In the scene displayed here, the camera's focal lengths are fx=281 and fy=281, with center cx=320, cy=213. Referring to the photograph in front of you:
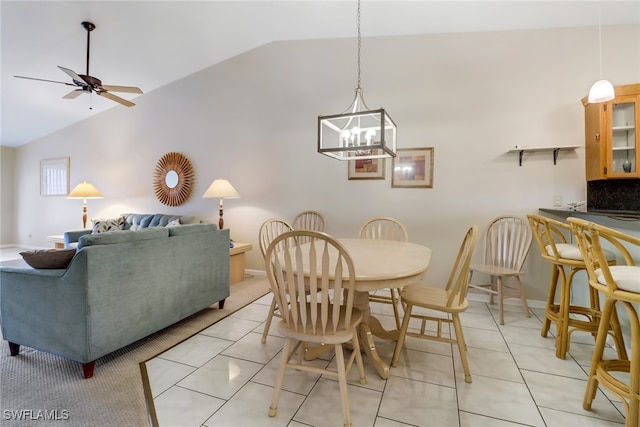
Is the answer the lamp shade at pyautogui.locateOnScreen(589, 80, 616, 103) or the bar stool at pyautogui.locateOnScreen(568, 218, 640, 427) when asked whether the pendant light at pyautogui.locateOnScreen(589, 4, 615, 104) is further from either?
the bar stool at pyautogui.locateOnScreen(568, 218, 640, 427)

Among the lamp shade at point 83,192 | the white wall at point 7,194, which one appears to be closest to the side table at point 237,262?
the lamp shade at point 83,192

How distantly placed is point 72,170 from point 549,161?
7943mm

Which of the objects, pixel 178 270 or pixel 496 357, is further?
pixel 178 270

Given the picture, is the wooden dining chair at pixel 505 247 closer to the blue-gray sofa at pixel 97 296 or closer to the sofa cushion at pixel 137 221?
the blue-gray sofa at pixel 97 296

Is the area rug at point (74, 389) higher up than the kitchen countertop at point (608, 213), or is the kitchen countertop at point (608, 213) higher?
the kitchen countertop at point (608, 213)

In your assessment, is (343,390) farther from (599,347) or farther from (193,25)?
(193,25)

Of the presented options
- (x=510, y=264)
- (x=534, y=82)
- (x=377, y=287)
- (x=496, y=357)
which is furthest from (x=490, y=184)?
(x=377, y=287)

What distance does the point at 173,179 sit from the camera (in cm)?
473

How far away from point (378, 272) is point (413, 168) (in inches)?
88.0

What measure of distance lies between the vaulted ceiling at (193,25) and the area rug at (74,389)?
11.2 feet

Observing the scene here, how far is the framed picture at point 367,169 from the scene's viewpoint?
3518 mm

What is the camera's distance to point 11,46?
3.46m

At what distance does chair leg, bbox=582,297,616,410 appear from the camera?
1392 mm

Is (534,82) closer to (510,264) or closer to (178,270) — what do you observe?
(510,264)
